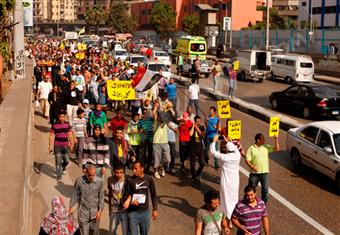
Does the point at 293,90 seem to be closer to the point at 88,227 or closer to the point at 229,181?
the point at 229,181

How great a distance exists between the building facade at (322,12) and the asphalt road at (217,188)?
70038mm

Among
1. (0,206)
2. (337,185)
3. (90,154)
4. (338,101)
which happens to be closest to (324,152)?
(337,185)

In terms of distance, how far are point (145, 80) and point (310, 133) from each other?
5.46m

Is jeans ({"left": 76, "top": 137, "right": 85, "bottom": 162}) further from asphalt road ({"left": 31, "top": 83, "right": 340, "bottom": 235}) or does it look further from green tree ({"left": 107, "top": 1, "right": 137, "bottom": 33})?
green tree ({"left": 107, "top": 1, "right": 137, "bottom": 33})

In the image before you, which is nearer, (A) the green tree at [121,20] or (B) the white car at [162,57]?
(B) the white car at [162,57]

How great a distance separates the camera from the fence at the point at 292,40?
44.9 m

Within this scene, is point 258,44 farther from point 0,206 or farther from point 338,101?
point 0,206

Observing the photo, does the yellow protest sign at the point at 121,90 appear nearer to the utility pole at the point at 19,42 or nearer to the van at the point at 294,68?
the utility pole at the point at 19,42

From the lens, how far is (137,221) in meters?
7.54

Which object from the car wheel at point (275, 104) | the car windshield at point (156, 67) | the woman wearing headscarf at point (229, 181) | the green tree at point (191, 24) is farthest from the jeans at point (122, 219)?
the green tree at point (191, 24)

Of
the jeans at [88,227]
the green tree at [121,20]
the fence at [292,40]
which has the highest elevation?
the green tree at [121,20]

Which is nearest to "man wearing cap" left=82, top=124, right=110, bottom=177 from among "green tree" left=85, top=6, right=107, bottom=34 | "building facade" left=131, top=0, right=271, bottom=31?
"building facade" left=131, top=0, right=271, bottom=31

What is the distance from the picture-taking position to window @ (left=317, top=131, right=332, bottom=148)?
1181 centimetres

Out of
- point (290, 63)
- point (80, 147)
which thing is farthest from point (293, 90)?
point (80, 147)
